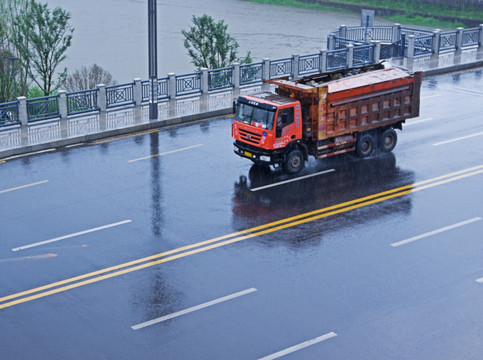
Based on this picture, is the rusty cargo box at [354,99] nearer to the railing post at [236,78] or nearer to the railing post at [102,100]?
the railing post at [236,78]

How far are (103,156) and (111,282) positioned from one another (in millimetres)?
8599

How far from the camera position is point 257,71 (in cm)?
3194

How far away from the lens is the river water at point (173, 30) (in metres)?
54.3

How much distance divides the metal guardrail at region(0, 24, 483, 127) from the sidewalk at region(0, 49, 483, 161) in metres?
0.38

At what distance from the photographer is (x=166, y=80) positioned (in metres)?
29.7

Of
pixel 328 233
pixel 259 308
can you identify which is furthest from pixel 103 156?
pixel 259 308

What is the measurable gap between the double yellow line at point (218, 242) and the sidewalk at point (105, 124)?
8803 mm

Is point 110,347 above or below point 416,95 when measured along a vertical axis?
below

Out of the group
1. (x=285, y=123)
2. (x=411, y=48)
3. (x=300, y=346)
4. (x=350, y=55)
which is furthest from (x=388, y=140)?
(x=411, y=48)

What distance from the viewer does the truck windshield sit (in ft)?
71.7

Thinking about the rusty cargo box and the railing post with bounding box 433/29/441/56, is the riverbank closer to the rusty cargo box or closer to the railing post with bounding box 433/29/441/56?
the railing post with bounding box 433/29/441/56

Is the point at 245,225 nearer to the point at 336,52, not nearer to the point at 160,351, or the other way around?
the point at 160,351

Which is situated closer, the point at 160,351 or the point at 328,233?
the point at 160,351

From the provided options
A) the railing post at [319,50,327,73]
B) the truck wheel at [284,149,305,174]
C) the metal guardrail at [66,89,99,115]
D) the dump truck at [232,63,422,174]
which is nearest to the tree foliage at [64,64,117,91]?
the railing post at [319,50,327,73]
